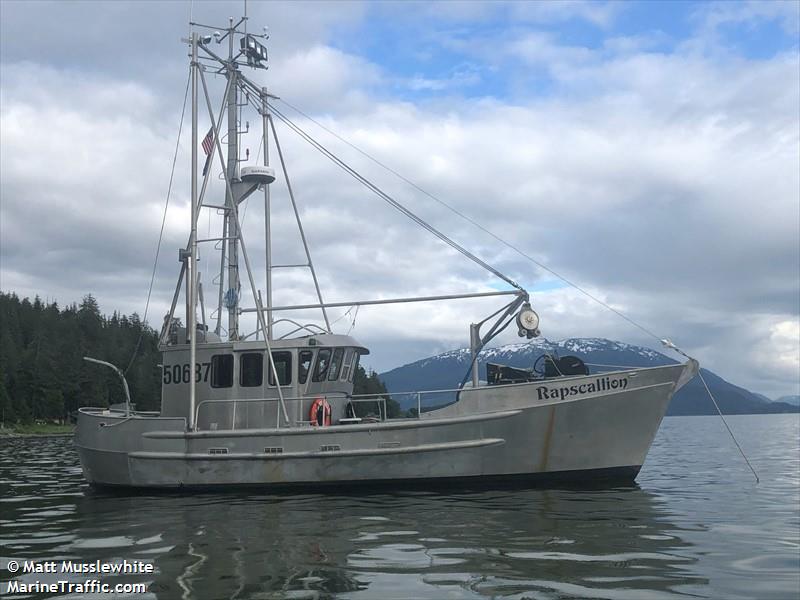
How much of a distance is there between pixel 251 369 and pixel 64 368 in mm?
64882

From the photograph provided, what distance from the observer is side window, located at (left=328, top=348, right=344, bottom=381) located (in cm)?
1673

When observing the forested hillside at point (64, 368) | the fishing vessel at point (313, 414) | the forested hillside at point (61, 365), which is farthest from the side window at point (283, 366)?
the forested hillside at point (64, 368)

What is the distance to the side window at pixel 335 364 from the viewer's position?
659 inches

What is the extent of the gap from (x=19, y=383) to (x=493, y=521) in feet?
231

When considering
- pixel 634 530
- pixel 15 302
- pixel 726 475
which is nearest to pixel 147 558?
pixel 634 530

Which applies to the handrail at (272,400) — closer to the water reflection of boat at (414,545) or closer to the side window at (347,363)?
the side window at (347,363)

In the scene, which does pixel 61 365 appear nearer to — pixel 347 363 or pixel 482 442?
pixel 347 363

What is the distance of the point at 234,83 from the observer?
57.8ft

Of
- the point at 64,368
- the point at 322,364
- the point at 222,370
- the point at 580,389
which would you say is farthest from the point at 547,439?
the point at 64,368

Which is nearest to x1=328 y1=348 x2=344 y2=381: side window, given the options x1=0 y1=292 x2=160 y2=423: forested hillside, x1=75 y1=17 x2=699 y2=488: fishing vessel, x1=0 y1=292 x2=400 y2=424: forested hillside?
x1=75 y1=17 x2=699 y2=488: fishing vessel

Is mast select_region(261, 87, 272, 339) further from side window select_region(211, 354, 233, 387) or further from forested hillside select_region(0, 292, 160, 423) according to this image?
forested hillside select_region(0, 292, 160, 423)

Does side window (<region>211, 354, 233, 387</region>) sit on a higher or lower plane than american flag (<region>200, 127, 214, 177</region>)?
lower

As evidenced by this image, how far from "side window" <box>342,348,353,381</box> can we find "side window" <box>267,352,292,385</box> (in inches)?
53.9

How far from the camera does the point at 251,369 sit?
644 inches
